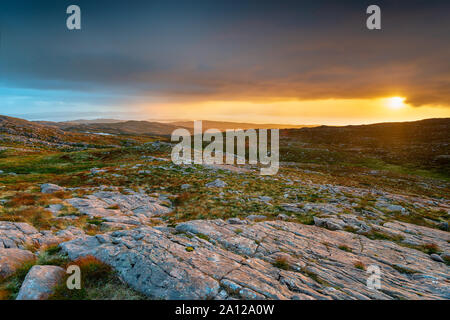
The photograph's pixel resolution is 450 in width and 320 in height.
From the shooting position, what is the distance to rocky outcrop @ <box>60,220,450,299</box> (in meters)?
7.65

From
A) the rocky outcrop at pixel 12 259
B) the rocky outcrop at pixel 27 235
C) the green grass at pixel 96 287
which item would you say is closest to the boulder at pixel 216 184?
the rocky outcrop at pixel 27 235

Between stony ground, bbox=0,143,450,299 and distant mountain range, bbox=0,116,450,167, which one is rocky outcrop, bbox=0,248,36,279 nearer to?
stony ground, bbox=0,143,450,299

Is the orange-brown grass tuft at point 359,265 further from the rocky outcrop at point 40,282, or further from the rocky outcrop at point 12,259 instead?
the rocky outcrop at point 12,259

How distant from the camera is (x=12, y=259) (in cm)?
816

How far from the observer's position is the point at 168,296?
713 cm

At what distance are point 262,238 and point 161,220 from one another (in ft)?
27.4

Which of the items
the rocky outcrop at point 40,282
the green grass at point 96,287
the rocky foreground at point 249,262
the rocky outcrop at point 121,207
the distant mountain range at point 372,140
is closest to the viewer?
the rocky outcrop at point 40,282

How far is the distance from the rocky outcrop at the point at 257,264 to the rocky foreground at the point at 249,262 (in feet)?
0.12

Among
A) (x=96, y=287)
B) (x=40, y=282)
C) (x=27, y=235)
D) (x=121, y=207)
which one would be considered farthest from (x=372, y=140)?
(x=27, y=235)

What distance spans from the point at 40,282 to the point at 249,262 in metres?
8.53

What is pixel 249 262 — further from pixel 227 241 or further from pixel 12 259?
pixel 12 259

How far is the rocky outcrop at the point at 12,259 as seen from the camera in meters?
7.56

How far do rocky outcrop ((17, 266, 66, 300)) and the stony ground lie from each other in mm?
32
